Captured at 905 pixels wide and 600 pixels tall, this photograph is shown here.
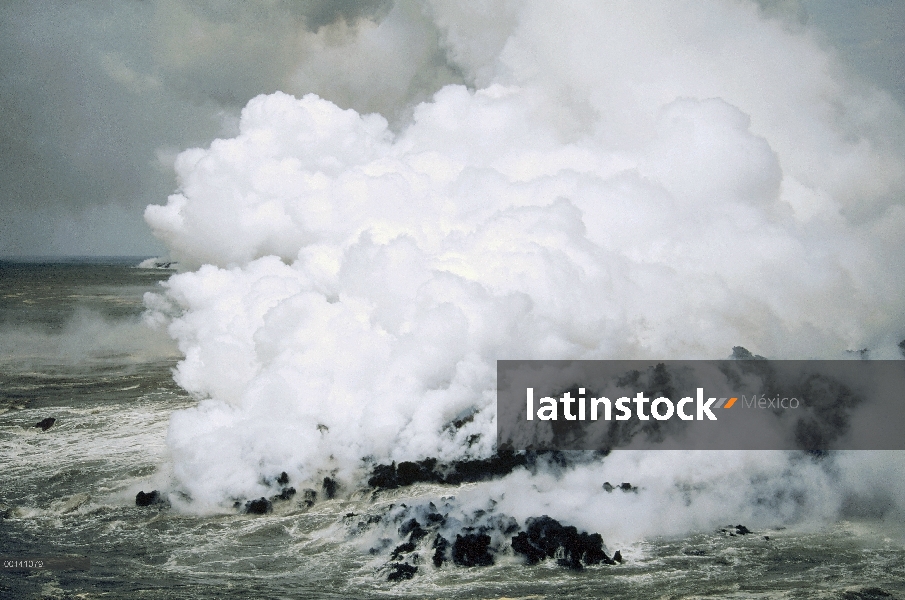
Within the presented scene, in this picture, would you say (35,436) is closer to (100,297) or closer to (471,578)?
(471,578)

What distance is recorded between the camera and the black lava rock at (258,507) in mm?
45344

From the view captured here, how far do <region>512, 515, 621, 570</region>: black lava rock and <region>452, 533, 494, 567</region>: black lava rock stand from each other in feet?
5.14

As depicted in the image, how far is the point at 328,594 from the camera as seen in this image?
3484 centimetres

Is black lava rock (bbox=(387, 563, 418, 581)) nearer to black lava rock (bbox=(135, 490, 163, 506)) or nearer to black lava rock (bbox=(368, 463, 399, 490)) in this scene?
black lava rock (bbox=(368, 463, 399, 490))

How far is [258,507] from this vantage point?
4541 cm

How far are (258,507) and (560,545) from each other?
1962 centimetres

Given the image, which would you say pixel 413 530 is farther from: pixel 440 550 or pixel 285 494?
pixel 285 494

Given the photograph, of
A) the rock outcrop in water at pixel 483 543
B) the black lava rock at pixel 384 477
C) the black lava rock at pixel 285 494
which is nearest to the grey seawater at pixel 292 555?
the black lava rock at pixel 285 494

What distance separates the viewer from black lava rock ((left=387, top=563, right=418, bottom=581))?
36.2 metres

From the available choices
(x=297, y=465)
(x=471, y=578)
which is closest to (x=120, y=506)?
(x=297, y=465)

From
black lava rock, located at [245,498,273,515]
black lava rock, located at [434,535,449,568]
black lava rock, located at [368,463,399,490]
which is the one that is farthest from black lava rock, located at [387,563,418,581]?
black lava rock, located at [245,498,273,515]

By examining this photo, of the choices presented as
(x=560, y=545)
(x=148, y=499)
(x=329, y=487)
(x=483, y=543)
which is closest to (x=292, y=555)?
(x=329, y=487)

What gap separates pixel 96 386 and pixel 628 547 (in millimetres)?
66369

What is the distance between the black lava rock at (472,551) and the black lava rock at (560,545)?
5.14ft
